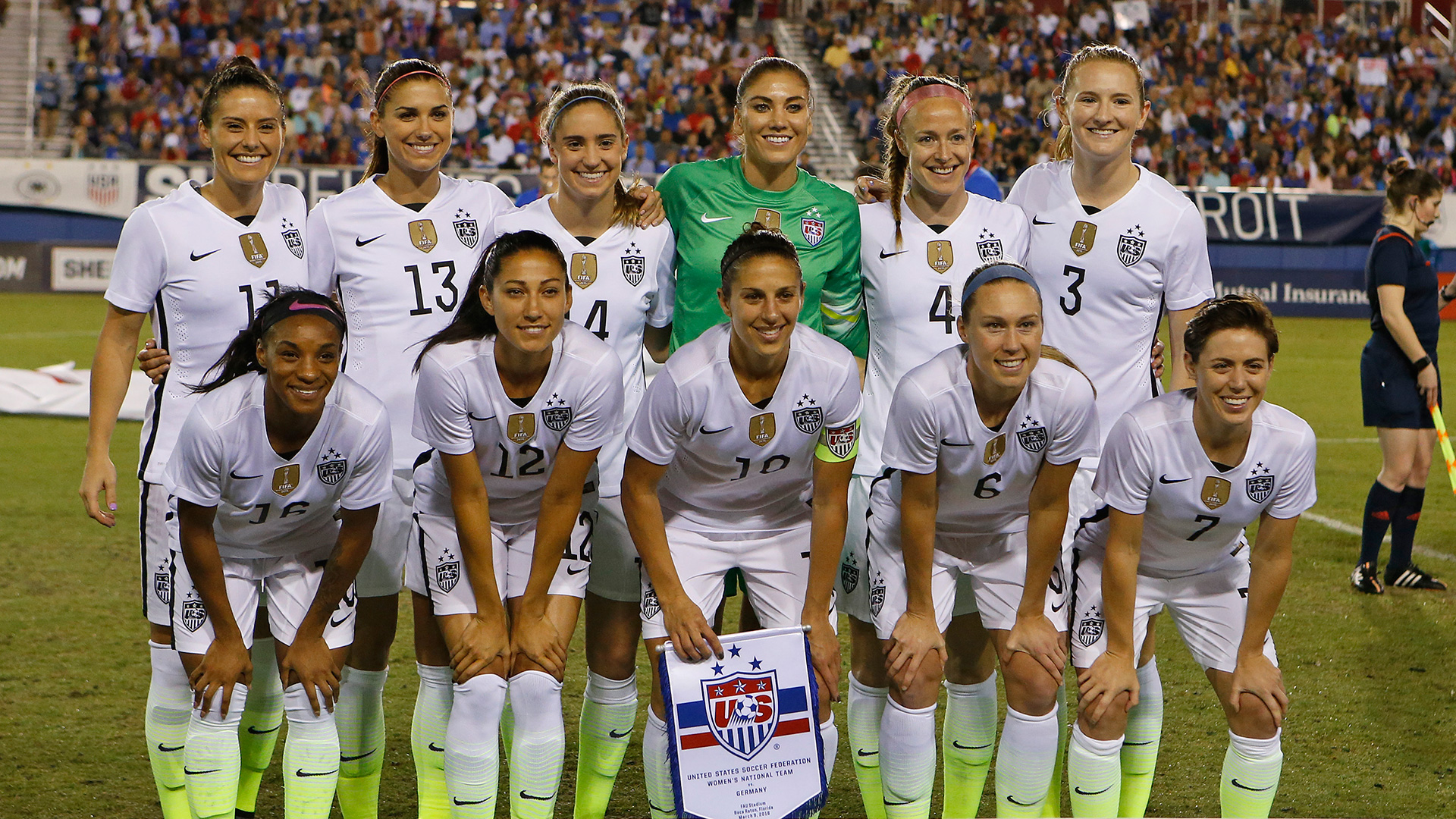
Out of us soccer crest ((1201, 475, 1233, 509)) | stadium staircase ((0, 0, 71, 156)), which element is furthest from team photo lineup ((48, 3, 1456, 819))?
stadium staircase ((0, 0, 71, 156))

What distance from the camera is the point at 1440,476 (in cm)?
997

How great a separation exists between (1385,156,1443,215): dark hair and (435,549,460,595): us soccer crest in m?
5.09

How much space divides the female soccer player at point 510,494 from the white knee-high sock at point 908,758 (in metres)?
0.91

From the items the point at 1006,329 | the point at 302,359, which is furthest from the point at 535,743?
the point at 1006,329

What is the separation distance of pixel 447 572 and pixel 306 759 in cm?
61

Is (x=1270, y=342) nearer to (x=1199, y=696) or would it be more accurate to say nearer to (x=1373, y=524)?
(x=1199, y=696)

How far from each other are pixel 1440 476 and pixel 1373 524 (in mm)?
3492

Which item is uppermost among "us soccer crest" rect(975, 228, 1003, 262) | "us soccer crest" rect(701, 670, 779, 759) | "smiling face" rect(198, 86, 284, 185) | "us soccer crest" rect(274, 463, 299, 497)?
"smiling face" rect(198, 86, 284, 185)

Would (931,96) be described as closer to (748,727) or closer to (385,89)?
(385,89)

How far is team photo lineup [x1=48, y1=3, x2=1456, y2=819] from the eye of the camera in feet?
12.0

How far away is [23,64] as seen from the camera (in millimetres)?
24156

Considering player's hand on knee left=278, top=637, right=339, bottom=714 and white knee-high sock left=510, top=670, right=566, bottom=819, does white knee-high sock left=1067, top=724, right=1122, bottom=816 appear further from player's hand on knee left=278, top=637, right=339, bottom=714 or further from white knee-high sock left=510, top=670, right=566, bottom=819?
player's hand on knee left=278, top=637, right=339, bottom=714

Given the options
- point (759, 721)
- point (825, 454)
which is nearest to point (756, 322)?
point (825, 454)

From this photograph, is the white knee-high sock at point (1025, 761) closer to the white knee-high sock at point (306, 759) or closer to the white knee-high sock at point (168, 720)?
the white knee-high sock at point (306, 759)
